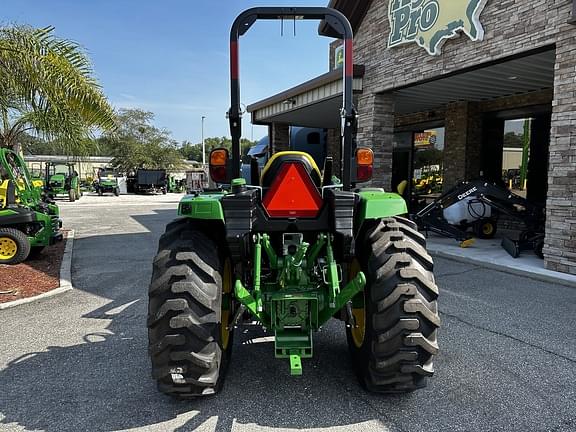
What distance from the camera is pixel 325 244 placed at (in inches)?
128

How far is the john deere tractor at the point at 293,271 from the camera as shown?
2750 millimetres

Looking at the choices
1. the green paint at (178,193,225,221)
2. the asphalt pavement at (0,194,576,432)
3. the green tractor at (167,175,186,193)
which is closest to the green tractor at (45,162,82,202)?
the green tractor at (167,175,186,193)

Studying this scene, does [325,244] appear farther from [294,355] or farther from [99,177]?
[99,177]

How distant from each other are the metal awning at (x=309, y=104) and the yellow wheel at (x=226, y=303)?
712cm

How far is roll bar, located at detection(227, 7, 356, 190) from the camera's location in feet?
11.0

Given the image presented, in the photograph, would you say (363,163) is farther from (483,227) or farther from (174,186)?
(174,186)

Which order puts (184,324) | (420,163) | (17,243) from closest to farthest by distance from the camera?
(184,324), (17,243), (420,163)

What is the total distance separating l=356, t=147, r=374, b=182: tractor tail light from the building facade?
186 inches

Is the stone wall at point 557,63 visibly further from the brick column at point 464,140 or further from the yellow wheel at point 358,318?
the yellow wheel at point 358,318

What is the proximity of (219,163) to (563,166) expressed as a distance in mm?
5696

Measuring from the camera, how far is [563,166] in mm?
6559

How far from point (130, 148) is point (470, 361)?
39.8 meters


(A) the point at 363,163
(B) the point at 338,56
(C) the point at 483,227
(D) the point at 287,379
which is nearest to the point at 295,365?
(D) the point at 287,379

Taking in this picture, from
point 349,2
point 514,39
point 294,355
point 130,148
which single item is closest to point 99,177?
point 130,148
